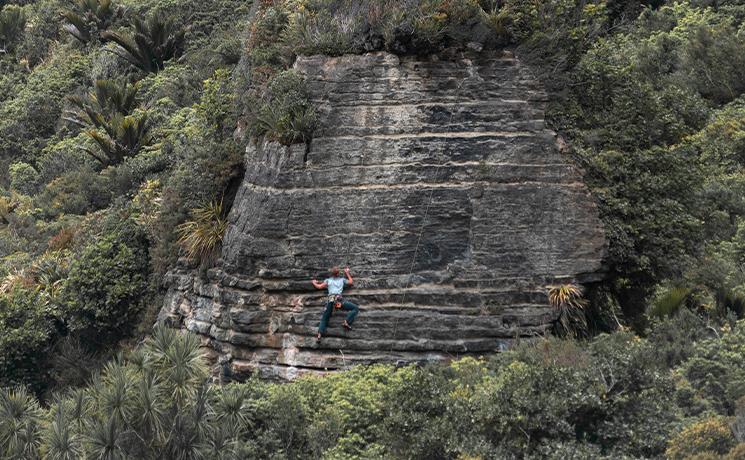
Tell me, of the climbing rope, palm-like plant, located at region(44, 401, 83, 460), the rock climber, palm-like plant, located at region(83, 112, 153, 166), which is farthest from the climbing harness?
palm-like plant, located at region(83, 112, 153, 166)

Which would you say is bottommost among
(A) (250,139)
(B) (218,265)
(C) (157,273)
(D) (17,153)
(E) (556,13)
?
(D) (17,153)

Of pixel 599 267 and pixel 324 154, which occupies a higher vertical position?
pixel 324 154

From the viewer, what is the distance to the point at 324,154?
13648mm

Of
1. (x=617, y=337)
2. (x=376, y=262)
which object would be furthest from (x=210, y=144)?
(x=617, y=337)

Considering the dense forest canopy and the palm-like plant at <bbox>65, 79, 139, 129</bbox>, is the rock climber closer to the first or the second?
the dense forest canopy

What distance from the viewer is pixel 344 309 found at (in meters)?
13.3

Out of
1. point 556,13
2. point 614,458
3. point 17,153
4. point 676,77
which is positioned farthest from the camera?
point 17,153

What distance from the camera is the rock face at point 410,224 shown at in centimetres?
1335

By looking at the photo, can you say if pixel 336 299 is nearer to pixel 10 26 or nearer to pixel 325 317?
pixel 325 317

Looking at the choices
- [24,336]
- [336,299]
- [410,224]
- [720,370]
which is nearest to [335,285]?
[336,299]

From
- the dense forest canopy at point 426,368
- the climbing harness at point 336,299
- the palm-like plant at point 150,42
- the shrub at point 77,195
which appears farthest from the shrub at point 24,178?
the climbing harness at point 336,299

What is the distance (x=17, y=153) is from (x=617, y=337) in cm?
1990

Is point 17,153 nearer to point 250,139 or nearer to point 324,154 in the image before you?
point 250,139

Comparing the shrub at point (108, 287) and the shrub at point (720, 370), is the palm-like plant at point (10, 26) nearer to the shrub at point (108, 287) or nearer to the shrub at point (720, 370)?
the shrub at point (108, 287)
